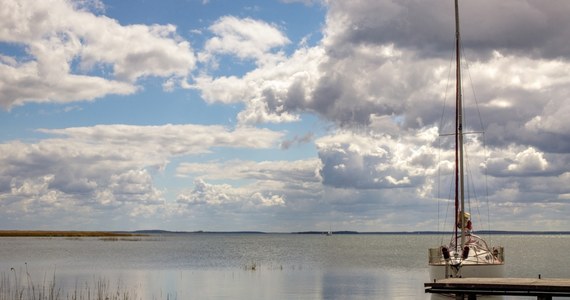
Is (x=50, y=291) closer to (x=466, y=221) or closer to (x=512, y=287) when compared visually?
(x=466, y=221)

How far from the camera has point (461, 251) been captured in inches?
1828

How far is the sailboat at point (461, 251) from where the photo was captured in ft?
144

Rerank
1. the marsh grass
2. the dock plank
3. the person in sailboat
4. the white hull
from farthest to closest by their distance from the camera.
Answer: the person in sailboat, the marsh grass, the white hull, the dock plank

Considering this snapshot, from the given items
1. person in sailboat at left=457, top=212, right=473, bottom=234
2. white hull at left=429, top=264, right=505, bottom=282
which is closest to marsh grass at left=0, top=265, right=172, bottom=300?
white hull at left=429, top=264, right=505, bottom=282

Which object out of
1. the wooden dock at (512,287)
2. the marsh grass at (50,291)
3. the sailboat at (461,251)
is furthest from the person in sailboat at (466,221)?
the marsh grass at (50,291)

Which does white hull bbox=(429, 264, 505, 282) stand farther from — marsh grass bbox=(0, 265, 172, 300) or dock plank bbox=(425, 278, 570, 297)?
marsh grass bbox=(0, 265, 172, 300)

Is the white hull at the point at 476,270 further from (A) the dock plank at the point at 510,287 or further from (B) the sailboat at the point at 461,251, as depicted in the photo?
(A) the dock plank at the point at 510,287

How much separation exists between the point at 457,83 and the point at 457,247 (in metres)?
12.0

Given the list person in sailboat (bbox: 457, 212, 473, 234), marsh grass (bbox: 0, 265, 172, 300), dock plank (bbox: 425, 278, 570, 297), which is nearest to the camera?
dock plank (bbox: 425, 278, 570, 297)

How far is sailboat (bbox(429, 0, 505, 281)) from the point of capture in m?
43.8

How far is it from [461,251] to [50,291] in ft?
98.7

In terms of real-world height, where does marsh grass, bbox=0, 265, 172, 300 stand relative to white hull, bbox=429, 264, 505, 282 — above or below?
below

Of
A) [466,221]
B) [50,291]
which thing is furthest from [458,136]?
[50,291]

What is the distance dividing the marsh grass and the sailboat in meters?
19.5
